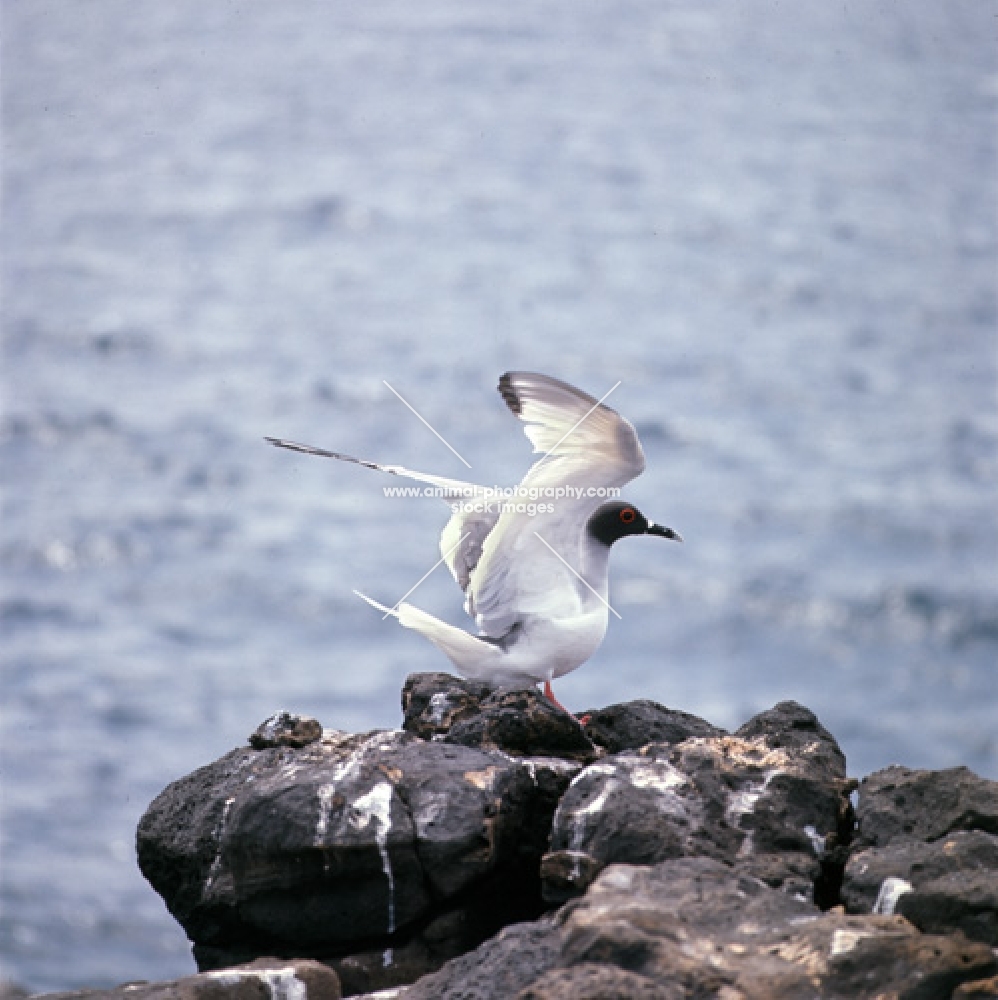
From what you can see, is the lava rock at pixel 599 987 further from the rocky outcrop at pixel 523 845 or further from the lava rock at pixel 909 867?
the lava rock at pixel 909 867

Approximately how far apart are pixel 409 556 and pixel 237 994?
26.2 meters

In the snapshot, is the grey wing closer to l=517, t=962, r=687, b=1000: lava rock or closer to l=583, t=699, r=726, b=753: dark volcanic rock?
l=583, t=699, r=726, b=753: dark volcanic rock

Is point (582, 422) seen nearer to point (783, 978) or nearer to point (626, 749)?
point (626, 749)

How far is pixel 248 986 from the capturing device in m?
6.84

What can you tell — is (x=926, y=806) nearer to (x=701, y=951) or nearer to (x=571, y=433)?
(x=701, y=951)

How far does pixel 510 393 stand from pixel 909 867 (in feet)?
11.3

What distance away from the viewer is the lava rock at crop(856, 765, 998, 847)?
7391 mm

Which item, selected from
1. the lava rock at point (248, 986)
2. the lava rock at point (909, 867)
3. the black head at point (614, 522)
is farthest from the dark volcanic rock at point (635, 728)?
the lava rock at point (248, 986)

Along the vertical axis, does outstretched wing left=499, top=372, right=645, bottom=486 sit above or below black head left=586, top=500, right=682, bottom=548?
above

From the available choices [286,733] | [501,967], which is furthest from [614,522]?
[501,967]

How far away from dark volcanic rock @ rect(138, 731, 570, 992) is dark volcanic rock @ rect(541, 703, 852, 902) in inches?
16.5

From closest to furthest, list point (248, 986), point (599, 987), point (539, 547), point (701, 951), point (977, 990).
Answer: point (599, 987), point (977, 990), point (701, 951), point (248, 986), point (539, 547)

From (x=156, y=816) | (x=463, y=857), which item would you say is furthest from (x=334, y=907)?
(x=156, y=816)

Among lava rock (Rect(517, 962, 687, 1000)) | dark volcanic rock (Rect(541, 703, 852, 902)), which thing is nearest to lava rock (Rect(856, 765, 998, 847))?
dark volcanic rock (Rect(541, 703, 852, 902))
